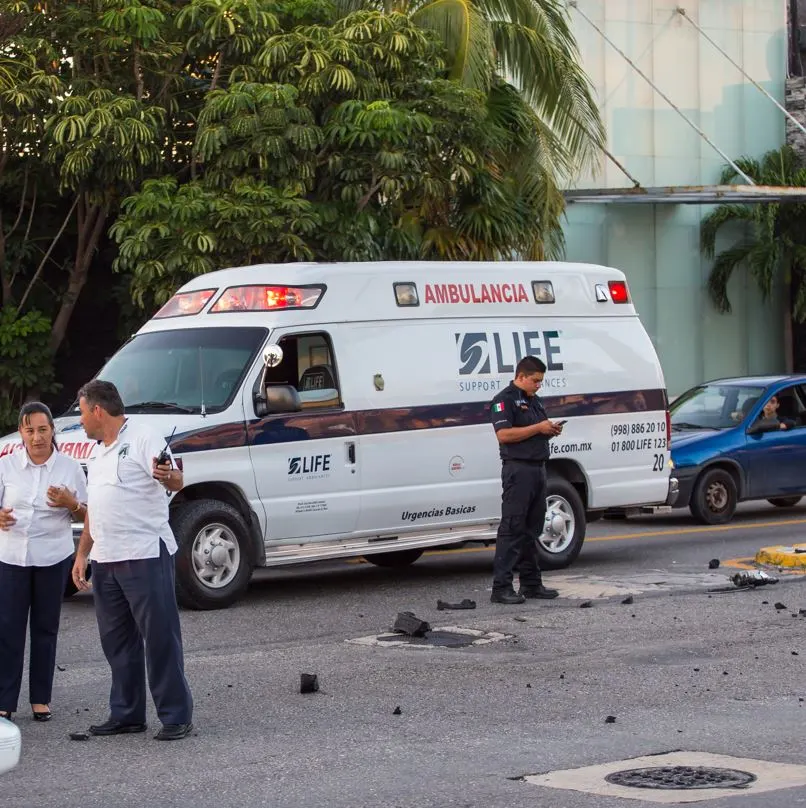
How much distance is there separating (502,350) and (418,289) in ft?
3.18

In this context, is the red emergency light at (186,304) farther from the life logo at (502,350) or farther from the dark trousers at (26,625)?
the dark trousers at (26,625)

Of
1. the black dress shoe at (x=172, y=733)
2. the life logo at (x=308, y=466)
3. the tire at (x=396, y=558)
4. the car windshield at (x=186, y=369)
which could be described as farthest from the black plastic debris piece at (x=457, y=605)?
the black dress shoe at (x=172, y=733)

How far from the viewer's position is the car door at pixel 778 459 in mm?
17656

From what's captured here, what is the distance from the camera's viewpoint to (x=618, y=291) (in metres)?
14.5

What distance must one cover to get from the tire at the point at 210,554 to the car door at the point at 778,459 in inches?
304

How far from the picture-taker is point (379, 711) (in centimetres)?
805

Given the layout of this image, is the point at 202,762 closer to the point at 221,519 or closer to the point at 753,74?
the point at 221,519

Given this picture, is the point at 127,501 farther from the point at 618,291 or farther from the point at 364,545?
the point at 618,291

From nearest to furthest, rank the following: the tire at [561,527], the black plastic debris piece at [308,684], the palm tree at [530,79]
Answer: the black plastic debris piece at [308,684]
the tire at [561,527]
the palm tree at [530,79]

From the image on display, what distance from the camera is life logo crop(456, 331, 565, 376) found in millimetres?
13211

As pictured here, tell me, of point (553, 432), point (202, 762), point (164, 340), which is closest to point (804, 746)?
point (202, 762)

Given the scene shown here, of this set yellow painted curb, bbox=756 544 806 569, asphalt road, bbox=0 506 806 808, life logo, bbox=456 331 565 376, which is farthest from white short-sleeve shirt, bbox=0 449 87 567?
yellow painted curb, bbox=756 544 806 569

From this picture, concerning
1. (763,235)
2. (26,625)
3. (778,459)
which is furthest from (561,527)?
(763,235)

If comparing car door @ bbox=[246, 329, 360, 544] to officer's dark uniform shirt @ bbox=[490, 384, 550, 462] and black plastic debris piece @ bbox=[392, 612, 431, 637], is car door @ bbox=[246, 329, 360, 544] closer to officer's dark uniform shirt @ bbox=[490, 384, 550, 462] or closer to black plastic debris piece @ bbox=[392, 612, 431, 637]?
officer's dark uniform shirt @ bbox=[490, 384, 550, 462]
